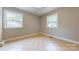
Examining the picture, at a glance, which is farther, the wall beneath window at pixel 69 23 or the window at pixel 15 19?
the wall beneath window at pixel 69 23

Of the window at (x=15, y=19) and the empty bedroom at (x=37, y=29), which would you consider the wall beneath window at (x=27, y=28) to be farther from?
the window at (x=15, y=19)

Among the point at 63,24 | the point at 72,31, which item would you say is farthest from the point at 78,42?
the point at 63,24

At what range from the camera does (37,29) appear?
7.31 ft

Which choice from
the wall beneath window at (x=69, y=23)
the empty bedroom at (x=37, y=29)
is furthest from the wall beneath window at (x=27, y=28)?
the wall beneath window at (x=69, y=23)

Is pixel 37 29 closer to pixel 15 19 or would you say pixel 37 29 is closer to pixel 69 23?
pixel 15 19

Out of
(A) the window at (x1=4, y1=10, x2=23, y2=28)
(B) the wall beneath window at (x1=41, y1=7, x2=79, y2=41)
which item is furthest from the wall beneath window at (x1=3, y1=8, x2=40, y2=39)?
(B) the wall beneath window at (x1=41, y1=7, x2=79, y2=41)

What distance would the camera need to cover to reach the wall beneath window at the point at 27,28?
230 cm

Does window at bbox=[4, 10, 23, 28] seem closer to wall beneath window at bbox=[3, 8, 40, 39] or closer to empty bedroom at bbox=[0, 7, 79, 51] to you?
empty bedroom at bbox=[0, 7, 79, 51]

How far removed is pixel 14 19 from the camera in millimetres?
2150

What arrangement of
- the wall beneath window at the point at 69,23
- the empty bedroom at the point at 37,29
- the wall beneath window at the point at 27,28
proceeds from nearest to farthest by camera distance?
1. the empty bedroom at the point at 37,29
2. the wall beneath window at the point at 27,28
3. the wall beneath window at the point at 69,23

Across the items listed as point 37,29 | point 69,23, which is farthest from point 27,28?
point 69,23

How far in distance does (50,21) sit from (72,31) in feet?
3.74
